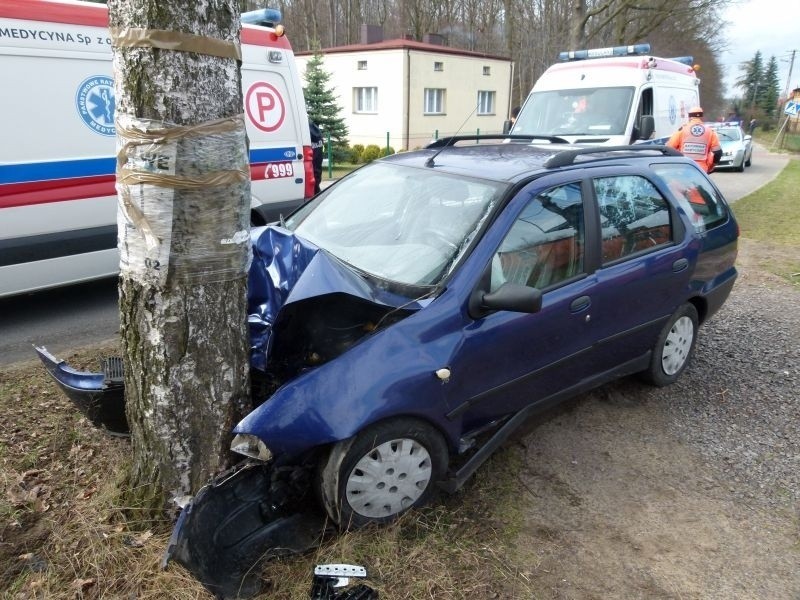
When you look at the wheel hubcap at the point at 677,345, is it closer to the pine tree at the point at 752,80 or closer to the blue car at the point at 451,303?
the blue car at the point at 451,303

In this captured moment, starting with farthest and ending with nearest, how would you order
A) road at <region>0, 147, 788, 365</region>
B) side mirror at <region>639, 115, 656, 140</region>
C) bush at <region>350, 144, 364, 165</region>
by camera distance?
bush at <region>350, 144, 364, 165</region>, side mirror at <region>639, 115, 656, 140</region>, road at <region>0, 147, 788, 365</region>

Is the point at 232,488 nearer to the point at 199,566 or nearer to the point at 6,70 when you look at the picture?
the point at 199,566

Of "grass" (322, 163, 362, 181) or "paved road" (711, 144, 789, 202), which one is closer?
Result: "paved road" (711, 144, 789, 202)

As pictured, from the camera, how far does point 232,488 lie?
251 cm

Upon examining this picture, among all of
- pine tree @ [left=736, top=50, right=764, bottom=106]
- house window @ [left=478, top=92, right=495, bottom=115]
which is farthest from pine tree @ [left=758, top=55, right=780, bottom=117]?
house window @ [left=478, top=92, right=495, bottom=115]

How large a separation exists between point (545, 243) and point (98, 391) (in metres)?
2.34

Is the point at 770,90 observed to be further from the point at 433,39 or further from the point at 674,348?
the point at 674,348

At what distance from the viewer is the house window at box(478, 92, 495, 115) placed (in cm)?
3065

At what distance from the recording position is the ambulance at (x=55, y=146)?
4.75 m

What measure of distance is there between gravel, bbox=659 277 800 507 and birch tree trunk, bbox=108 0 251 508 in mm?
2771

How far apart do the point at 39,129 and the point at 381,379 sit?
4032mm

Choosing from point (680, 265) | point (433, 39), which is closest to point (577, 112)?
point (680, 265)

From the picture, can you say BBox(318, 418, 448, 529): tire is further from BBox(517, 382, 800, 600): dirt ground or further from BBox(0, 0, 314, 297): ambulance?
BBox(0, 0, 314, 297): ambulance

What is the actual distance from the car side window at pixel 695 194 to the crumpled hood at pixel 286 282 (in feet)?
7.96
